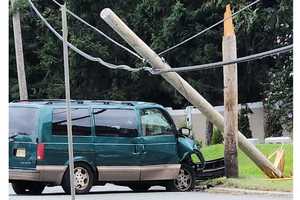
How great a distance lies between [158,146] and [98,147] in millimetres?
1398

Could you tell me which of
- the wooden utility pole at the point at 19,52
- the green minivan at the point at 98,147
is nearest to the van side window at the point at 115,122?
the green minivan at the point at 98,147

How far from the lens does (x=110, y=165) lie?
48.4 feet

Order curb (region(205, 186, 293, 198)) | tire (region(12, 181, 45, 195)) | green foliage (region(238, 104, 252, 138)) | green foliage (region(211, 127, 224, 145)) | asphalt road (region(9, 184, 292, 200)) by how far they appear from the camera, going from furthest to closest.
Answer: green foliage (region(238, 104, 252, 138))
green foliage (region(211, 127, 224, 145))
tire (region(12, 181, 45, 195))
asphalt road (region(9, 184, 292, 200))
curb (region(205, 186, 293, 198))

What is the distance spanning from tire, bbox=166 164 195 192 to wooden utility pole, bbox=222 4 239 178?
0.88 metres

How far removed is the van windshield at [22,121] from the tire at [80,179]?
1.15m

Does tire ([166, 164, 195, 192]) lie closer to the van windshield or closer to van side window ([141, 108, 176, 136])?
van side window ([141, 108, 176, 136])

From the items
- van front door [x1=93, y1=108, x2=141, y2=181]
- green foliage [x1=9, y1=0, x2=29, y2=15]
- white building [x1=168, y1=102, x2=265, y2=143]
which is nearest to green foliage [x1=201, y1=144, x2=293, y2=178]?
van front door [x1=93, y1=108, x2=141, y2=181]

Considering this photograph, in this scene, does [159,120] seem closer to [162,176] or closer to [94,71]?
[162,176]

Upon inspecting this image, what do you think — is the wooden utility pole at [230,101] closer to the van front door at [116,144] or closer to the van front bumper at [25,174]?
the van front door at [116,144]

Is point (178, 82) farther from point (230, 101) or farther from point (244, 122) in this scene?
point (244, 122)

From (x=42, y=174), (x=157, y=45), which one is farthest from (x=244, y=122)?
(x=42, y=174)

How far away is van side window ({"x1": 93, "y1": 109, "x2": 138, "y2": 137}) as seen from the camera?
1470 centimetres

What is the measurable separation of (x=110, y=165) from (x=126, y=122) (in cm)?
97

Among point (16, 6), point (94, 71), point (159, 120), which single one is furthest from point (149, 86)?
point (159, 120)
